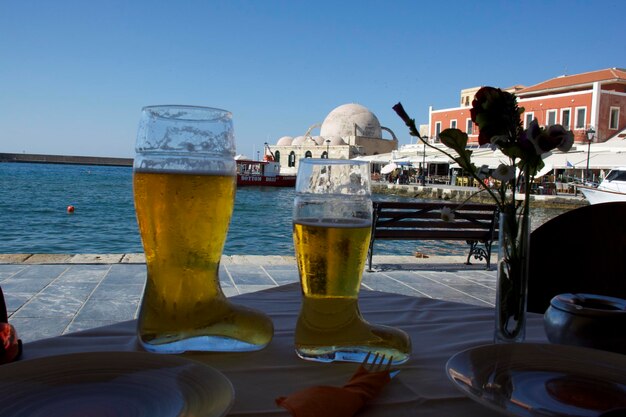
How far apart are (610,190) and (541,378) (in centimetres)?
1441

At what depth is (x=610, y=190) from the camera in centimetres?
1323

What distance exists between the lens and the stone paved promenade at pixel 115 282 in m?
2.55

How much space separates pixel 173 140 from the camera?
70 centimetres

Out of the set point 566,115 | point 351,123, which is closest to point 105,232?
point 566,115

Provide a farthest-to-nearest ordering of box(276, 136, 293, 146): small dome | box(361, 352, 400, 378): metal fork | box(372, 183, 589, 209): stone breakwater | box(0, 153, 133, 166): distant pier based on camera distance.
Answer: box(0, 153, 133, 166): distant pier → box(276, 136, 293, 146): small dome → box(372, 183, 589, 209): stone breakwater → box(361, 352, 400, 378): metal fork

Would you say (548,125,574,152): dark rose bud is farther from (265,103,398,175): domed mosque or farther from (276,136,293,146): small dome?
(276,136,293,146): small dome

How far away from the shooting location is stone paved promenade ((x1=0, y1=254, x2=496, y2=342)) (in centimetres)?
255

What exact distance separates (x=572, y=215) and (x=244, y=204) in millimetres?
19248

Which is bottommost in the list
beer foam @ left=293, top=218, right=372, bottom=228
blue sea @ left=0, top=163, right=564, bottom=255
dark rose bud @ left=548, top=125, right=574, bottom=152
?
blue sea @ left=0, top=163, right=564, bottom=255

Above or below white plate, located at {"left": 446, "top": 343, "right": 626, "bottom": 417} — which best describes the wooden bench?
below

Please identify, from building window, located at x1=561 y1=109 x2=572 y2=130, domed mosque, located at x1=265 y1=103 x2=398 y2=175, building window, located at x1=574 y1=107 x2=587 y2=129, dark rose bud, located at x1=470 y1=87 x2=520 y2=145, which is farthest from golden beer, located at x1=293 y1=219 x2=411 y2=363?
domed mosque, located at x1=265 y1=103 x2=398 y2=175

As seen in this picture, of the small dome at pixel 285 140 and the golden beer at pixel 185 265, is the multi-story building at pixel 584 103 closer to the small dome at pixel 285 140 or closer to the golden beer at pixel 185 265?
the golden beer at pixel 185 265

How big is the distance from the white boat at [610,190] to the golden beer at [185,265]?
510 inches

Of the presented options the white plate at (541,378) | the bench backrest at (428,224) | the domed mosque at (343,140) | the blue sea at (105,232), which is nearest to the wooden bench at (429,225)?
the bench backrest at (428,224)
